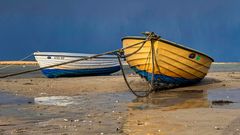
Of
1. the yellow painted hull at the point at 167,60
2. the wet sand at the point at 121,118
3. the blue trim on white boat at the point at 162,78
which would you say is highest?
the yellow painted hull at the point at 167,60

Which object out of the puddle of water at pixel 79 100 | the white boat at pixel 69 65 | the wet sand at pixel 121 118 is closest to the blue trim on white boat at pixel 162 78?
the puddle of water at pixel 79 100

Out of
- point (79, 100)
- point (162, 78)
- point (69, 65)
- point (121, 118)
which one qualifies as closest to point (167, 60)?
point (162, 78)

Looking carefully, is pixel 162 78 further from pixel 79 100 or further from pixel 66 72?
pixel 66 72

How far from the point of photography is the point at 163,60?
14203mm

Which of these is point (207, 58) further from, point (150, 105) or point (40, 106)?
point (40, 106)

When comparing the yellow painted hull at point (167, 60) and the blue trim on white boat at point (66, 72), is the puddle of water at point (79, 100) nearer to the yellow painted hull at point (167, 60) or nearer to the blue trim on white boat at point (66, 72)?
A: the yellow painted hull at point (167, 60)

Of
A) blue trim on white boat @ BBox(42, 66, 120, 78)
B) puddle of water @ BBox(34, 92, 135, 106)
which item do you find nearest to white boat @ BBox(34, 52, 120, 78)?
blue trim on white boat @ BBox(42, 66, 120, 78)

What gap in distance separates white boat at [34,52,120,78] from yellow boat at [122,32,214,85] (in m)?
10.4

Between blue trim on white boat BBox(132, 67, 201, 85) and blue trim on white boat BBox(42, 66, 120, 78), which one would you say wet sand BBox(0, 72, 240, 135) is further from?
blue trim on white boat BBox(42, 66, 120, 78)

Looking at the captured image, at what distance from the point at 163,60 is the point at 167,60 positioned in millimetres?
164

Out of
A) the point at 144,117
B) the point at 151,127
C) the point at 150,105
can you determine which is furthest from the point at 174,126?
the point at 150,105

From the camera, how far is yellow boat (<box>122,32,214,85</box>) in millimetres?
13820

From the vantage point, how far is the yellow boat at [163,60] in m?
13.8

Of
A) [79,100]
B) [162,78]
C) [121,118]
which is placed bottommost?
[121,118]
